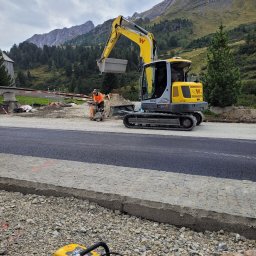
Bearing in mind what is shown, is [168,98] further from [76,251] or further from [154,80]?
[76,251]

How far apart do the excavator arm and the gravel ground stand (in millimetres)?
12776

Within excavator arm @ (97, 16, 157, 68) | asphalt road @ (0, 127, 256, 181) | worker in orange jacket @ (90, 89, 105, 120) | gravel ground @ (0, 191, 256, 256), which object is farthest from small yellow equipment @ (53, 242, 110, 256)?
worker in orange jacket @ (90, 89, 105, 120)

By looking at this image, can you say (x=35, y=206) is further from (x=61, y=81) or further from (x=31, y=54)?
(x=31, y=54)

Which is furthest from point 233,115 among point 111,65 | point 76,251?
point 76,251

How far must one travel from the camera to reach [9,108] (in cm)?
2516

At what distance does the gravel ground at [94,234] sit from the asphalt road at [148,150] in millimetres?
2689

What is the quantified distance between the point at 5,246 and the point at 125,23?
1604 centimetres

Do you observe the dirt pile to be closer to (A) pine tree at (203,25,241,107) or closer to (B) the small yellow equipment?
(A) pine tree at (203,25,241,107)

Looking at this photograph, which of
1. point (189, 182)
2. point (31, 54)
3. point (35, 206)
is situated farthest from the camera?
point (31, 54)

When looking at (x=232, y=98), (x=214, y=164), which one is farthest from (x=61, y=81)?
(x=214, y=164)

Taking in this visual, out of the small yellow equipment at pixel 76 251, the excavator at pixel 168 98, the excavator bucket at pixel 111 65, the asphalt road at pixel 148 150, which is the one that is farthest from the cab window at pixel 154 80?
the small yellow equipment at pixel 76 251

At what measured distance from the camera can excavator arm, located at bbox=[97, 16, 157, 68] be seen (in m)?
17.1

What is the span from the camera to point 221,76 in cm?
1880

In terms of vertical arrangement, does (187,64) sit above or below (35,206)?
above
